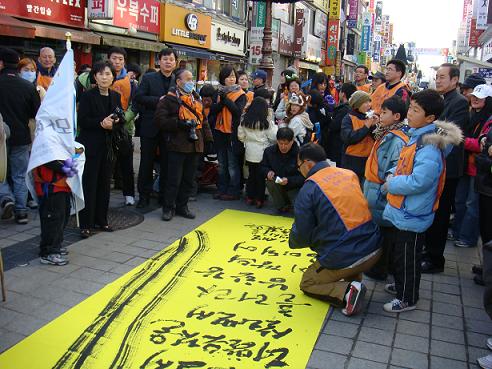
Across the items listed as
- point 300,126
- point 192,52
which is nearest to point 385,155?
point 300,126

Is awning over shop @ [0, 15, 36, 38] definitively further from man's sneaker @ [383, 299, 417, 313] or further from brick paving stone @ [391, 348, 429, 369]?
brick paving stone @ [391, 348, 429, 369]

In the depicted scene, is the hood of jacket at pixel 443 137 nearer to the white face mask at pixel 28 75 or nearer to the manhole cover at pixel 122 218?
the manhole cover at pixel 122 218

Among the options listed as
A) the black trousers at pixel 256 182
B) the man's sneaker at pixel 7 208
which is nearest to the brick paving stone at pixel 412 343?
the black trousers at pixel 256 182

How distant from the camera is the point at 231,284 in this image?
4176 millimetres

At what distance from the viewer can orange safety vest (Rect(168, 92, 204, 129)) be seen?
18.8 feet

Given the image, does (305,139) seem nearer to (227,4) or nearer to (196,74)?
(196,74)

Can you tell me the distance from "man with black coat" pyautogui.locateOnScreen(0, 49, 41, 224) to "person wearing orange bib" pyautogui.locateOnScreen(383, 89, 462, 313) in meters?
4.04

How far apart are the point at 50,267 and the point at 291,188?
3.05 meters

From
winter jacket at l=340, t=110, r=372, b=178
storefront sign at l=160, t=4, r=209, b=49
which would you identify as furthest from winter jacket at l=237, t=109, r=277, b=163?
storefront sign at l=160, t=4, r=209, b=49

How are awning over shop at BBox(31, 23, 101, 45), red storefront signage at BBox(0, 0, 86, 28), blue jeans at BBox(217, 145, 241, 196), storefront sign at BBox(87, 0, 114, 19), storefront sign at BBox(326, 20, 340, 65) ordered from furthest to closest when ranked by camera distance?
storefront sign at BBox(326, 20, 340, 65) < storefront sign at BBox(87, 0, 114, 19) < awning over shop at BBox(31, 23, 101, 45) < red storefront signage at BBox(0, 0, 86, 28) < blue jeans at BBox(217, 145, 241, 196)

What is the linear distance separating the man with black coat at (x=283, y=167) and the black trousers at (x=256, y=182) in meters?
0.41

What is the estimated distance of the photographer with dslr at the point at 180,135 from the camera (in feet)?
18.6

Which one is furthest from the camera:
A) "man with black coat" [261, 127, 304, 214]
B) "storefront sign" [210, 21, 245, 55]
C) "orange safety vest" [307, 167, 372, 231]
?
"storefront sign" [210, 21, 245, 55]

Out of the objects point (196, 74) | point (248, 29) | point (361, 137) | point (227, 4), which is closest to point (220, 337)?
point (361, 137)
